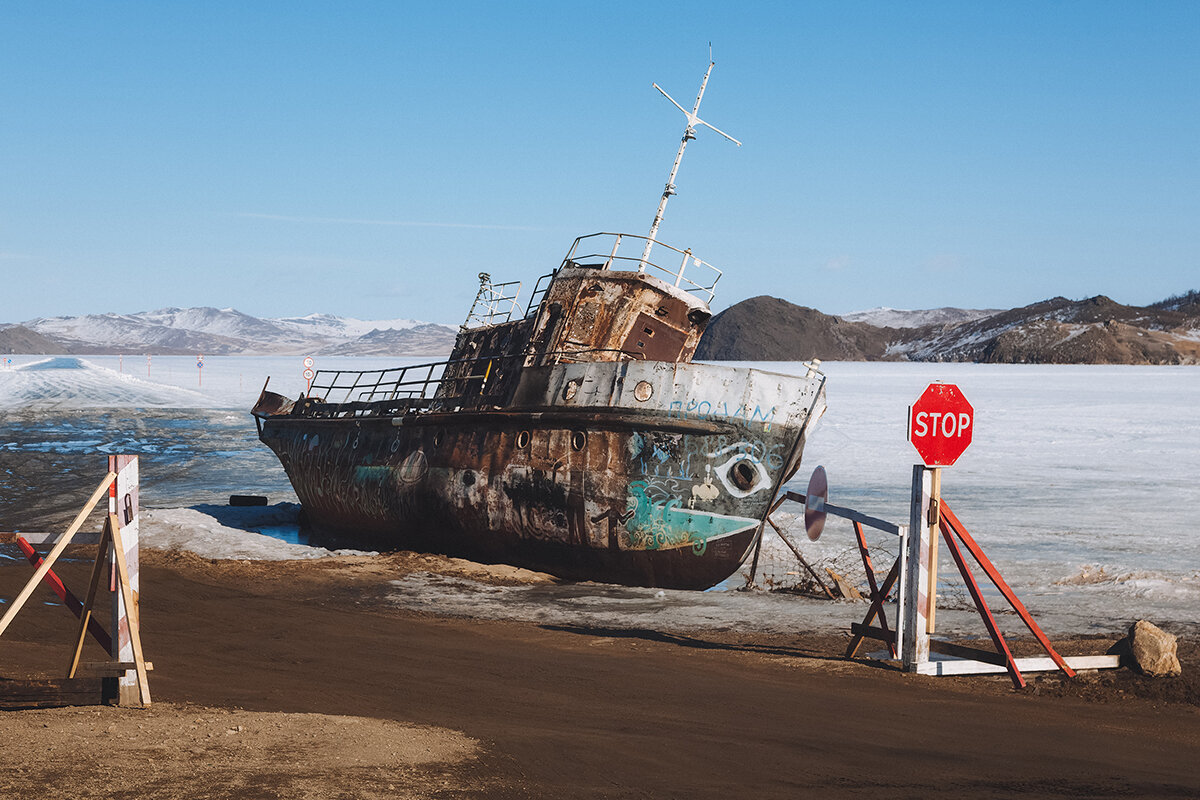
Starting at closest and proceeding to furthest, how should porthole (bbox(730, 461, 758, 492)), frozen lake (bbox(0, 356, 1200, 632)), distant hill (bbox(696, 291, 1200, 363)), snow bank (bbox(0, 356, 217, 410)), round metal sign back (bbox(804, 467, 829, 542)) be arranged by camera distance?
round metal sign back (bbox(804, 467, 829, 542)), frozen lake (bbox(0, 356, 1200, 632)), porthole (bbox(730, 461, 758, 492)), snow bank (bbox(0, 356, 217, 410)), distant hill (bbox(696, 291, 1200, 363))

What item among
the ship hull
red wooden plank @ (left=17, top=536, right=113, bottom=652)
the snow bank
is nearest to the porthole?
the ship hull

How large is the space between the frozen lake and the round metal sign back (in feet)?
7.29

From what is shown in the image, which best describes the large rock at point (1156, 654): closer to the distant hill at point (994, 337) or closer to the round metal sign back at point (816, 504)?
the round metal sign back at point (816, 504)

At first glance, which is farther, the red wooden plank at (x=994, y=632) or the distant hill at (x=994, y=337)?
the distant hill at (x=994, y=337)

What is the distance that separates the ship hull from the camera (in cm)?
1498

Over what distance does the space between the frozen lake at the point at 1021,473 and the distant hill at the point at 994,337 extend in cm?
8247

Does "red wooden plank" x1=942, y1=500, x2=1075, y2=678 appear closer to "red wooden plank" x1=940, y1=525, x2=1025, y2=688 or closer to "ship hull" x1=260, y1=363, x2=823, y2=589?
"red wooden plank" x1=940, y1=525, x2=1025, y2=688

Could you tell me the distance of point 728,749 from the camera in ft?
21.5

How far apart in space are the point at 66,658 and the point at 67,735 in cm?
326

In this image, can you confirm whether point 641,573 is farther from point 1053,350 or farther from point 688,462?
point 1053,350

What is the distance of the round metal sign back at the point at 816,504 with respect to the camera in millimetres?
10164

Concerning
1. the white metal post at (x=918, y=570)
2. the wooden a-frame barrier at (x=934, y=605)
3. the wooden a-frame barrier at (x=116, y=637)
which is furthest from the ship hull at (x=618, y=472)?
the wooden a-frame barrier at (x=116, y=637)

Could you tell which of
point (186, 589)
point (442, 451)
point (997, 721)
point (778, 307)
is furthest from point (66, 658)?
point (778, 307)

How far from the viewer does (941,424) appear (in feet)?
28.0
